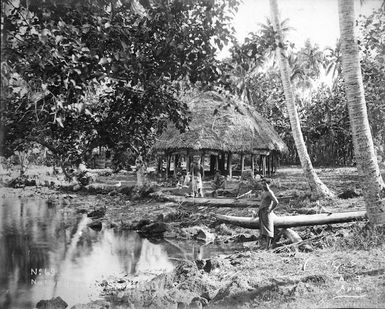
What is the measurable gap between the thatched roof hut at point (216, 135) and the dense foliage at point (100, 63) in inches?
470

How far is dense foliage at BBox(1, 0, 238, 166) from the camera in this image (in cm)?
328

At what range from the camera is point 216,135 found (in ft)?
58.6

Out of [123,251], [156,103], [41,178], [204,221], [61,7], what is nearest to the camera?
[61,7]

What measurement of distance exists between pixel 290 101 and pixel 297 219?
452cm

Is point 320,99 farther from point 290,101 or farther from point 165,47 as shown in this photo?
point 165,47

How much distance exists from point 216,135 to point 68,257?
34.0 ft

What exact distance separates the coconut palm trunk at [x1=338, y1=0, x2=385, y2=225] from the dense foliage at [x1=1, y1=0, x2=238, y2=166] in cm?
229

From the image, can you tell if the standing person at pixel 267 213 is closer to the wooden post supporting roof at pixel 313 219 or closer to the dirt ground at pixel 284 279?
the wooden post supporting roof at pixel 313 219

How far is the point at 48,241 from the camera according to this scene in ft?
33.0

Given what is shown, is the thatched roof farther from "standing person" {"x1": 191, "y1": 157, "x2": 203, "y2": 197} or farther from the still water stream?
the still water stream

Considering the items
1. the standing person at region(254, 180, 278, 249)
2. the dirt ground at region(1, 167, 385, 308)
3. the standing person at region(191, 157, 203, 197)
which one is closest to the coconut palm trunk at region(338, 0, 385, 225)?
the dirt ground at region(1, 167, 385, 308)

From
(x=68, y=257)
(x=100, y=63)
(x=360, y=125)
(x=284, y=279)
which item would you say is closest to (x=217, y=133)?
(x=68, y=257)

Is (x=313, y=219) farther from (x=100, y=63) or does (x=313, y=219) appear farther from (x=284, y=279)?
(x=100, y=63)

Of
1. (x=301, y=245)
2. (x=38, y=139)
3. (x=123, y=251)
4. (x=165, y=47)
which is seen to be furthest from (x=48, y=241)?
(x=165, y=47)
